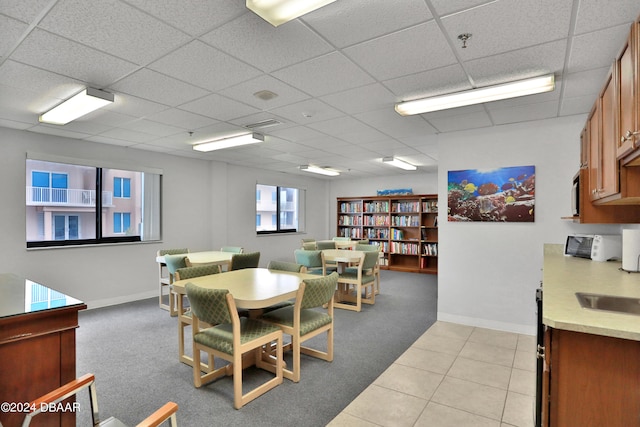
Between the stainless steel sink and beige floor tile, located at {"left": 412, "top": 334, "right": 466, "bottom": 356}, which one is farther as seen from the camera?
beige floor tile, located at {"left": 412, "top": 334, "right": 466, "bottom": 356}

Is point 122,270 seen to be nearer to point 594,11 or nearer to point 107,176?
point 107,176

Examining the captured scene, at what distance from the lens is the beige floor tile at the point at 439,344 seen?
3303 millimetres

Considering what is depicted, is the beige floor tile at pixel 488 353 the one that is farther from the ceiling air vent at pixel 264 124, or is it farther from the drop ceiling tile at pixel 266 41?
the ceiling air vent at pixel 264 124

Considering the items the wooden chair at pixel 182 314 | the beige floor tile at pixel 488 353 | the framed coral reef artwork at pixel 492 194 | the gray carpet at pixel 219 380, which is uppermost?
the framed coral reef artwork at pixel 492 194

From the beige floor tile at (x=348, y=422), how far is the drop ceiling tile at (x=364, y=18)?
2453mm

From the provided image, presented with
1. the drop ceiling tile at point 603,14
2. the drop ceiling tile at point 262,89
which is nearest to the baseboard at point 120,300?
the drop ceiling tile at point 262,89

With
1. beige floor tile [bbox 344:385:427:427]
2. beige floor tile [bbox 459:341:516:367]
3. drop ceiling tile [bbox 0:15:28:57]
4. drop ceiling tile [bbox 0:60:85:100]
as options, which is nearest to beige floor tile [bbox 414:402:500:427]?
beige floor tile [bbox 344:385:427:427]

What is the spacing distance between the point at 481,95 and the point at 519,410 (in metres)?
2.44

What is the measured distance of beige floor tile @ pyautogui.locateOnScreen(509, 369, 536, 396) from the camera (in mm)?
2506

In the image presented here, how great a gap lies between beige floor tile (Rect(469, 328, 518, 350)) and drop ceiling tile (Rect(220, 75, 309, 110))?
314 centimetres

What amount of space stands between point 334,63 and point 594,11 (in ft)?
4.87

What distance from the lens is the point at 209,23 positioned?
73.6 inches

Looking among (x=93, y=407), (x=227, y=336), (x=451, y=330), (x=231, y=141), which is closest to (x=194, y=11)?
(x=93, y=407)

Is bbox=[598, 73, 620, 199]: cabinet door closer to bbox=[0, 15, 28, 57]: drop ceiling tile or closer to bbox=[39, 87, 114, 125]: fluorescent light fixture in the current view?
bbox=[0, 15, 28, 57]: drop ceiling tile
